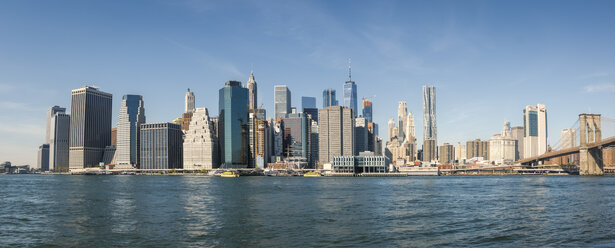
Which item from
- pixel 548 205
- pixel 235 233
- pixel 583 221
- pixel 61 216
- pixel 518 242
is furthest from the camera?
pixel 548 205

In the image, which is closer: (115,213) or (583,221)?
(583,221)

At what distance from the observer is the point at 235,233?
3944cm

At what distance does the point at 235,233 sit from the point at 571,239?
2486 cm

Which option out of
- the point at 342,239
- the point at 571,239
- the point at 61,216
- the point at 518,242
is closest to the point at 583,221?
the point at 571,239

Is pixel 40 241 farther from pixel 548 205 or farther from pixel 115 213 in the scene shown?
pixel 548 205

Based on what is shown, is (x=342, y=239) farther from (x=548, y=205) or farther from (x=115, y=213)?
(x=548, y=205)

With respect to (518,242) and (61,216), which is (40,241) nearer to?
(61,216)

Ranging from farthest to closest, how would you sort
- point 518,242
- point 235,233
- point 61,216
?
point 61,216 → point 235,233 → point 518,242

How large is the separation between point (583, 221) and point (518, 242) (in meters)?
14.5

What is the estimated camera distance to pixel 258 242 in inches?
1399

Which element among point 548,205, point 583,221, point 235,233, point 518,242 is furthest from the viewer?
point 548,205

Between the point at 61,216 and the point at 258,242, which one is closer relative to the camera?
the point at 258,242

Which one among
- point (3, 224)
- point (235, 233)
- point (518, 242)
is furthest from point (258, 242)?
point (3, 224)

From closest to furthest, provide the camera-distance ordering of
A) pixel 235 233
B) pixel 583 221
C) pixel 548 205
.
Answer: pixel 235 233, pixel 583 221, pixel 548 205
